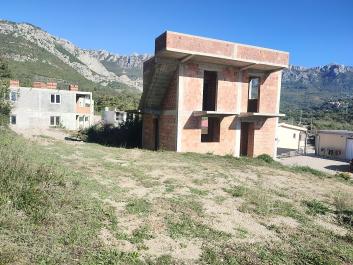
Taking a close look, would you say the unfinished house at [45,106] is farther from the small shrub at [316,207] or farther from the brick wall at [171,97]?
the small shrub at [316,207]

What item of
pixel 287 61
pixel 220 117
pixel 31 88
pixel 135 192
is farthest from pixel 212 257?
pixel 31 88

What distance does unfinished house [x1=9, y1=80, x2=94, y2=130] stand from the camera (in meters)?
39.2

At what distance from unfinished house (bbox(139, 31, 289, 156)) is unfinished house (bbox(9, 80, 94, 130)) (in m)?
22.5

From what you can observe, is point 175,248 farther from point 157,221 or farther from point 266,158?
point 266,158

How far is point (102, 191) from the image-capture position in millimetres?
8594

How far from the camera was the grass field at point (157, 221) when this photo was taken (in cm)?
538

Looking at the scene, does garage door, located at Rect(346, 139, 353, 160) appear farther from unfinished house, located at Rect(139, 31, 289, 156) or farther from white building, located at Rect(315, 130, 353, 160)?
unfinished house, located at Rect(139, 31, 289, 156)

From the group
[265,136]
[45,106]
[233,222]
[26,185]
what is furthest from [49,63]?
[233,222]

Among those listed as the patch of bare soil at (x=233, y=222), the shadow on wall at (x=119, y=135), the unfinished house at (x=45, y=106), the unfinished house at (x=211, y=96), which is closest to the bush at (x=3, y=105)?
the shadow on wall at (x=119, y=135)

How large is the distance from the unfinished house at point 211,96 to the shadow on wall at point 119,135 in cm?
161

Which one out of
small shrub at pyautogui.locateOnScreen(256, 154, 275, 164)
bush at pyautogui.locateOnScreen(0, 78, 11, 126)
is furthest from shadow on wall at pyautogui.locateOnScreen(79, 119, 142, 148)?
small shrub at pyautogui.locateOnScreen(256, 154, 275, 164)

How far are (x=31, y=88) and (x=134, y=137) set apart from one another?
21.2m

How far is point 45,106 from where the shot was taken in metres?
40.8

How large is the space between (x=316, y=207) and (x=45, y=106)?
38.1 metres
